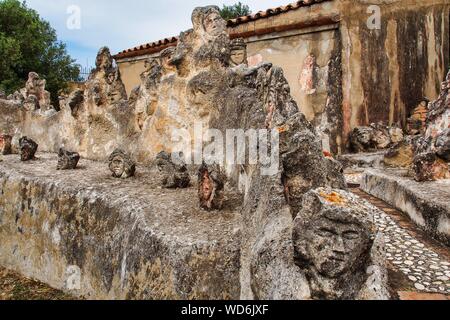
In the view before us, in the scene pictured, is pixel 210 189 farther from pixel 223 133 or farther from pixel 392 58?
pixel 392 58

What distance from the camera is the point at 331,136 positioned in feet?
28.4

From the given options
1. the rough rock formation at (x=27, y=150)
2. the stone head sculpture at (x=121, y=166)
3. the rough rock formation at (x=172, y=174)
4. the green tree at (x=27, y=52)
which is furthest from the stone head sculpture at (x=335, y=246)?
the green tree at (x=27, y=52)

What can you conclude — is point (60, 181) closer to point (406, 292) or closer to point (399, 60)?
point (406, 292)

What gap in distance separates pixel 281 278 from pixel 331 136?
22.5 ft

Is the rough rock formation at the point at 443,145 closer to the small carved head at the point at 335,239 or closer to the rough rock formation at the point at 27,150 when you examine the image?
the small carved head at the point at 335,239

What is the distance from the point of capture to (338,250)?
1.91m

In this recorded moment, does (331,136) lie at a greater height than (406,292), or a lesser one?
greater

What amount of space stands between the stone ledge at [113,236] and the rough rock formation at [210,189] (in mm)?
86

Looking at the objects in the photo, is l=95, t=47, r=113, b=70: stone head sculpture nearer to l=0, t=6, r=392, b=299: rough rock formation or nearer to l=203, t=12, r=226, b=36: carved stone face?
l=0, t=6, r=392, b=299: rough rock formation

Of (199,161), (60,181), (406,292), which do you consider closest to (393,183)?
(199,161)

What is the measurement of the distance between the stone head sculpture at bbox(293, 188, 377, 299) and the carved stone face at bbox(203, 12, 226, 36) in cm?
364

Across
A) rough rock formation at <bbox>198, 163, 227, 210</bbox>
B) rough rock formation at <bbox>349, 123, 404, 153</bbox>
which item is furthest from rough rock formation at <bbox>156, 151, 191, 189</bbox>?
rough rock formation at <bbox>349, 123, 404, 153</bbox>

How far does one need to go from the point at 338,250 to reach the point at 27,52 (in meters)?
19.6

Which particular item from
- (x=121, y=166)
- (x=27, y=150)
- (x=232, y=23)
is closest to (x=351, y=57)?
(x=232, y=23)
